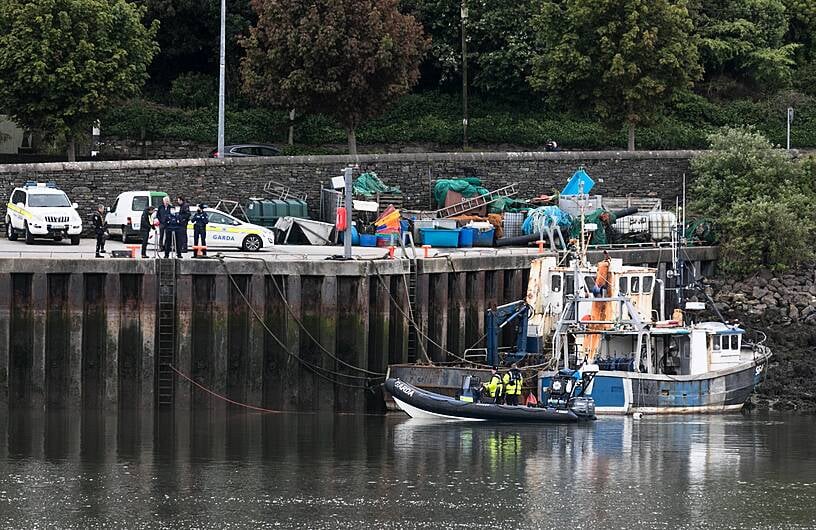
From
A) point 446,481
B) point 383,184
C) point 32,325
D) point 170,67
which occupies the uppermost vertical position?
point 170,67

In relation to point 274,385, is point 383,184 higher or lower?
higher

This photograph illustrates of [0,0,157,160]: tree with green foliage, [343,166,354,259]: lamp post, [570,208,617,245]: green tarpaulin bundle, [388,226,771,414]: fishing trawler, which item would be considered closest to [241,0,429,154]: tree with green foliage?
[0,0,157,160]: tree with green foliage

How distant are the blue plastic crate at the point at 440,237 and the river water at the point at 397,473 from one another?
29.0 feet

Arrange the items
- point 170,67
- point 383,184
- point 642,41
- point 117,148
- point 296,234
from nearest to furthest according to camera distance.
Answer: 1. point 296,234
2. point 383,184
3. point 642,41
4. point 117,148
5. point 170,67

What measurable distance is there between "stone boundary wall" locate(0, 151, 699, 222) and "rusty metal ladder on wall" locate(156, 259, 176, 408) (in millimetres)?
9257

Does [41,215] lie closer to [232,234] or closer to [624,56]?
[232,234]

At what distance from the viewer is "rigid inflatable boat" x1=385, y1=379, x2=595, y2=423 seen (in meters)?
41.1

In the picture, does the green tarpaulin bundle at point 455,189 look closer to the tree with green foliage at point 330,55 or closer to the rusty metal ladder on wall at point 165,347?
the tree with green foliage at point 330,55

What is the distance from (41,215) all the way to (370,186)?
9.86 m

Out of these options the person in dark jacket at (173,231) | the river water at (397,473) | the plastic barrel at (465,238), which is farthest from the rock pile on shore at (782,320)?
the person in dark jacket at (173,231)

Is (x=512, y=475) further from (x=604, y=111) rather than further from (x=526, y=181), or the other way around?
(x=604, y=111)

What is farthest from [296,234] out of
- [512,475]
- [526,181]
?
[512,475]

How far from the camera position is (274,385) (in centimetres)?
4153

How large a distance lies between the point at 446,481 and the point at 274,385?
6.85 meters
